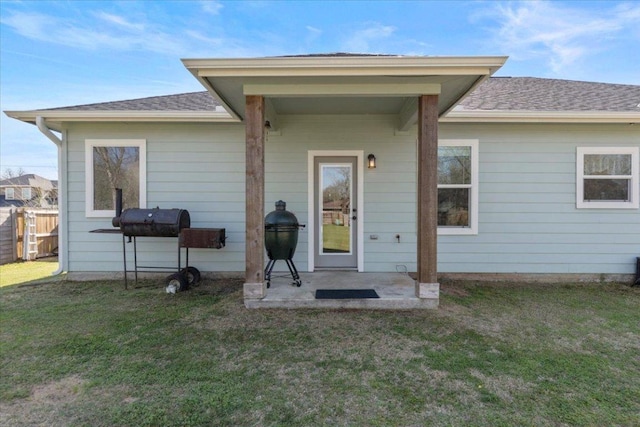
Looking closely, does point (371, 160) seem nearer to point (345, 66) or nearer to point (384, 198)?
point (384, 198)

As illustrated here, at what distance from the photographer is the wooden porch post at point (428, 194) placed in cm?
370

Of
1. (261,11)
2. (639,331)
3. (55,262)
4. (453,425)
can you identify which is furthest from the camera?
(261,11)

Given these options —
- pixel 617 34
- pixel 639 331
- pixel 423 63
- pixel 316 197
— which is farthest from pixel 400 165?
pixel 617 34

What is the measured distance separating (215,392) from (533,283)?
5.27 metres

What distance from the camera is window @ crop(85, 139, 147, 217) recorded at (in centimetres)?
531

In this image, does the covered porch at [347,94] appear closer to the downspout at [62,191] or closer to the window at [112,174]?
the window at [112,174]

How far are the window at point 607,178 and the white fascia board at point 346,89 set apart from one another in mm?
3461

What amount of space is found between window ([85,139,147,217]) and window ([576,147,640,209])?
7.30 m

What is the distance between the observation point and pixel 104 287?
496 cm

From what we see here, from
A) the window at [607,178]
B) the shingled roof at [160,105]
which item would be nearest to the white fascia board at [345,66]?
the shingled roof at [160,105]

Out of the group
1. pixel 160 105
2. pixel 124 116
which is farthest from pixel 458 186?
pixel 124 116

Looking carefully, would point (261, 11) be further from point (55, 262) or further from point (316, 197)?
point (55, 262)

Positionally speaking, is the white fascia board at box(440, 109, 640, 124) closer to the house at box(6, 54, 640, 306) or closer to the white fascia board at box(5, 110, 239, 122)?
the house at box(6, 54, 640, 306)

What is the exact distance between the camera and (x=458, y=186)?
532 centimetres
